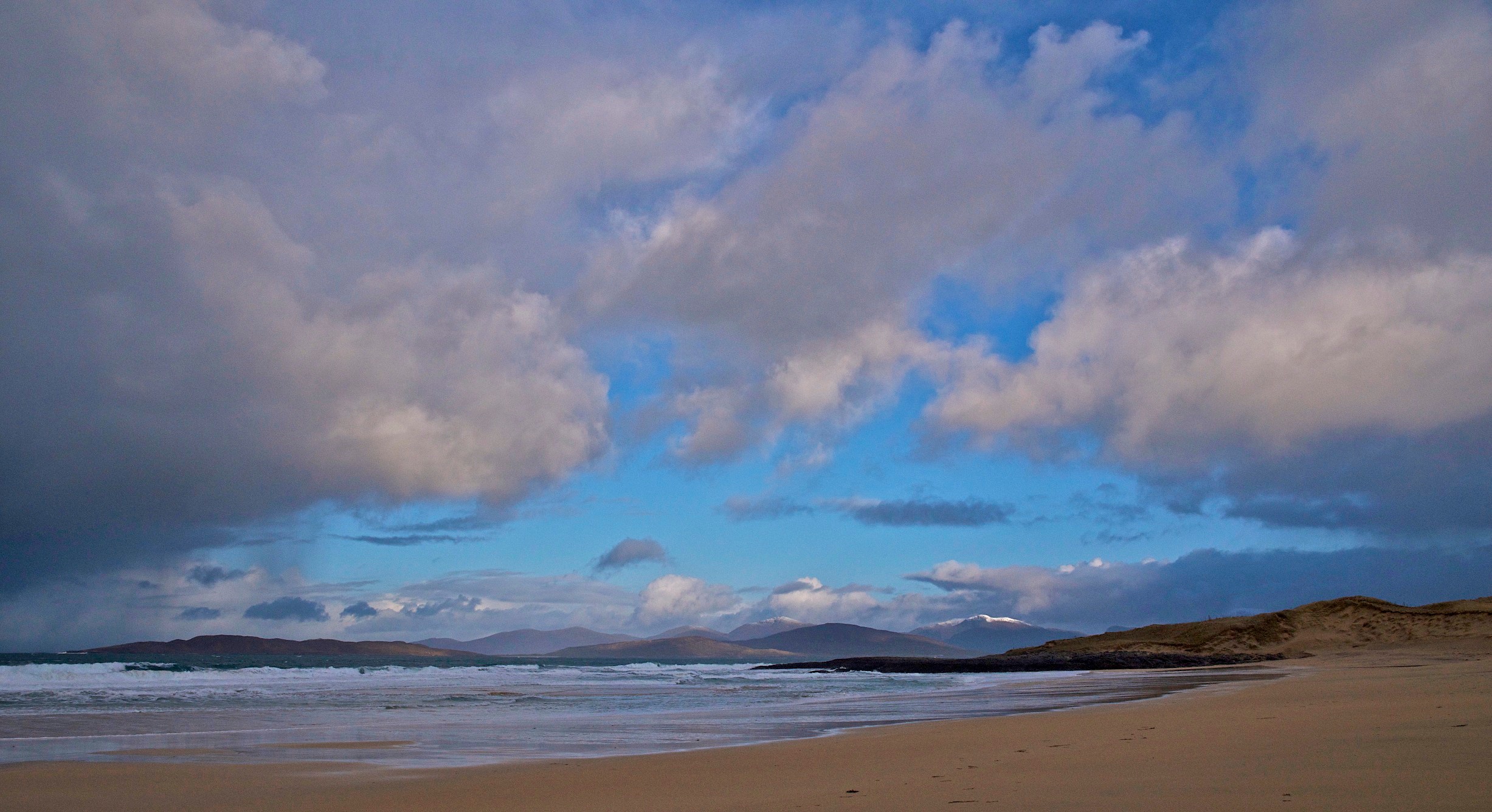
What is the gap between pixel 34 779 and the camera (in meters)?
9.92

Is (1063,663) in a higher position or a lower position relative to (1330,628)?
lower

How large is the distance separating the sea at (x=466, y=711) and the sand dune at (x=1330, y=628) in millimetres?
18974

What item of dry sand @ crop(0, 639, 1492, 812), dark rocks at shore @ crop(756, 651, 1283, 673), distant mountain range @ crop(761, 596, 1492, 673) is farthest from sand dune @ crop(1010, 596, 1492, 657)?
dry sand @ crop(0, 639, 1492, 812)

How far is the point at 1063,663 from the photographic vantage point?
174 ft

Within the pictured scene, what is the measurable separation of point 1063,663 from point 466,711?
41.8 metres

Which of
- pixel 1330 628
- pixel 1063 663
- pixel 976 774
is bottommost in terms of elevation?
pixel 1063 663

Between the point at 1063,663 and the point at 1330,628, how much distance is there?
18741 millimetres

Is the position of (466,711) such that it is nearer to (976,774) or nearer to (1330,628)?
(976,774)

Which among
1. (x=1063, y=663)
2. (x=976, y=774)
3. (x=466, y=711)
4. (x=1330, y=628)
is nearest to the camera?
(x=976, y=774)

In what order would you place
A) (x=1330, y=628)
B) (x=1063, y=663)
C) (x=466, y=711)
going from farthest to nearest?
(x=1330, y=628) → (x=1063, y=663) → (x=466, y=711)

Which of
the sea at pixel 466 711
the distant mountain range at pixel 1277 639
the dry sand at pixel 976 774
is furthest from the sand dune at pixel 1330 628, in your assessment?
the dry sand at pixel 976 774

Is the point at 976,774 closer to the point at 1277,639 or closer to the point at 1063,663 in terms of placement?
the point at 1063,663

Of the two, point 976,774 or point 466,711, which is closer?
point 976,774

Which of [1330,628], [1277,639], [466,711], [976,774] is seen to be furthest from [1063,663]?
[976,774]
